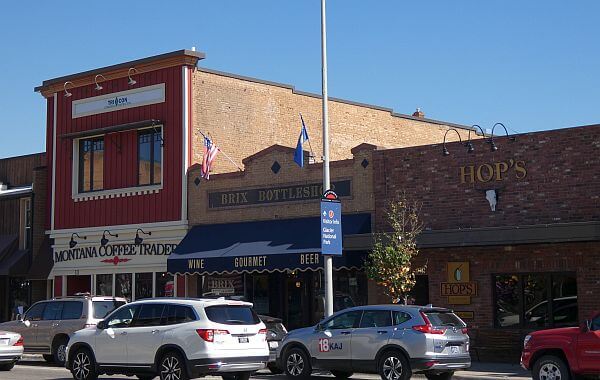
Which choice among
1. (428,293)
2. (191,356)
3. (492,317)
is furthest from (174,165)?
(191,356)

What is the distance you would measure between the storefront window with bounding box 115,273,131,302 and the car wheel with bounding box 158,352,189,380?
47.2ft

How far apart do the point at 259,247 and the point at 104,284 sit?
27.2ft

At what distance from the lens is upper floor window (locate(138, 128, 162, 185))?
101 ft

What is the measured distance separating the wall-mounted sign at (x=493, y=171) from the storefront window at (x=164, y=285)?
11053 mm

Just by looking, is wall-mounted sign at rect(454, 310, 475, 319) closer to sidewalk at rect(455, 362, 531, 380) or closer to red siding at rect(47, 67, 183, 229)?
sidewalk at rect(455, 362, 531, 380)

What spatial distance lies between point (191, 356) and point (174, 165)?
14.2m

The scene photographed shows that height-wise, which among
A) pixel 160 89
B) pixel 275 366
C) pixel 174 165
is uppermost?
pixel 160 89

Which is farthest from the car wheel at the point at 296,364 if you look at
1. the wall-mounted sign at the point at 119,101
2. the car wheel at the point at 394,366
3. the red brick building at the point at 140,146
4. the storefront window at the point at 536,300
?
the wall-mounted sign at the point at 119,101

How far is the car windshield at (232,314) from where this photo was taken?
673 inches

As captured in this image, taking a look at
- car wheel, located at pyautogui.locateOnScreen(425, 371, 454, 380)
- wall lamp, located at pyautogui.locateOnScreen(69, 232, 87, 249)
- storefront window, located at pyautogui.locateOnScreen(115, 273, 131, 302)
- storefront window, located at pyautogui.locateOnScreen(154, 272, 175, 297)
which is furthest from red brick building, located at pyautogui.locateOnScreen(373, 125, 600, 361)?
wall lamp, located at pyautogui.locateOnScreen(69, 232, 87, 249)

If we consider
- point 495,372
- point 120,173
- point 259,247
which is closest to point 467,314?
point 495,372

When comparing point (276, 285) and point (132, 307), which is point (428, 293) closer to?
point (276, 285)

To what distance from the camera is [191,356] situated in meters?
16.6

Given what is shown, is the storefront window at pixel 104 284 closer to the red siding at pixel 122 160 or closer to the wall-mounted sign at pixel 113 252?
the wall-mounted sign at pixel 113 252
